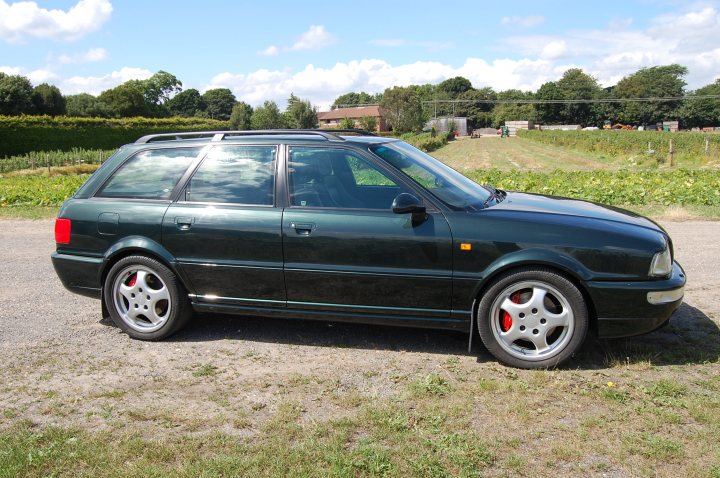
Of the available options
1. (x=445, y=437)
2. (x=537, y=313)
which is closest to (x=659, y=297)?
(x=537, y=313)

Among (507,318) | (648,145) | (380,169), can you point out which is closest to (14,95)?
(648,145)

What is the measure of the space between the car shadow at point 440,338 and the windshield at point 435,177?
111 centimetres

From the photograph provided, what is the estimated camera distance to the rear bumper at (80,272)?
5375mm

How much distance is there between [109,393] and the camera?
4191 millimetres

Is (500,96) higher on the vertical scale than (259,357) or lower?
higher

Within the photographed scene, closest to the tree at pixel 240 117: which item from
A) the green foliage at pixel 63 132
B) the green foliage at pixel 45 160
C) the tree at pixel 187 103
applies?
the green foliage at pixel 63 132

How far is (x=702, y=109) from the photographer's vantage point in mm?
117375

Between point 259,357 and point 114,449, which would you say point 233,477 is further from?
point 259,357

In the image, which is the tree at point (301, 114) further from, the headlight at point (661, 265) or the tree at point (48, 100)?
the headlight at point (661, 265)

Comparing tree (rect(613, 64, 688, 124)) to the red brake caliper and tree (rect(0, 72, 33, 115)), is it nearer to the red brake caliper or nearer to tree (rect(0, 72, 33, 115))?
tree (rect(0, 72, 33, 115))

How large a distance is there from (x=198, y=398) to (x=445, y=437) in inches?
65.7

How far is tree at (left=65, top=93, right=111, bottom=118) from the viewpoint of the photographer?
83.9m

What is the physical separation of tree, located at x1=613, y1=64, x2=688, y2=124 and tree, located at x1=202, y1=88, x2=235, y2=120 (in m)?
85.1

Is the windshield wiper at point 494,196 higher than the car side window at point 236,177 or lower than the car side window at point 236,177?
lower
